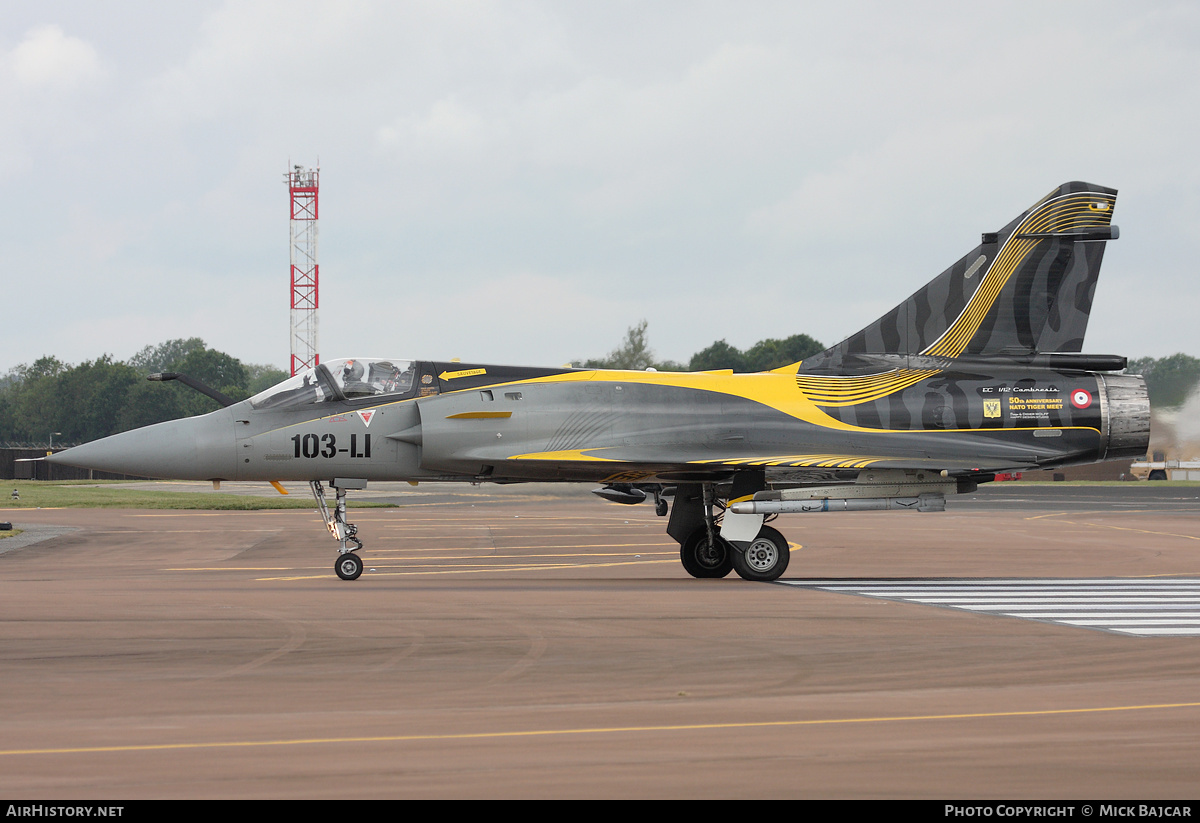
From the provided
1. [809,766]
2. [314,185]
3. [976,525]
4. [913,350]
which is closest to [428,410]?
[913,350]

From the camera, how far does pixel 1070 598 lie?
12062mm

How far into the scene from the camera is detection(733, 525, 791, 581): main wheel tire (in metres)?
Answer: 14.3

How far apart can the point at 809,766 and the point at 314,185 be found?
6605 centimetres

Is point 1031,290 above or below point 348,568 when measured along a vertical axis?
above

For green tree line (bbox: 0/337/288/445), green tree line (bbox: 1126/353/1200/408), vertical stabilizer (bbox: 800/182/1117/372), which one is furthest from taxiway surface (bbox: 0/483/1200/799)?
green tree line (bbox: 0/337/288/445)

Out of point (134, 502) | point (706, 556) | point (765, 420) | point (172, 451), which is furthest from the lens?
point (134, 502)

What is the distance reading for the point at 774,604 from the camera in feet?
36.4

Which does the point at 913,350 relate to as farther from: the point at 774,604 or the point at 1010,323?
the point at 774,604

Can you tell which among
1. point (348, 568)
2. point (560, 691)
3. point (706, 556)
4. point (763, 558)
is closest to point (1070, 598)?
point (763, 558)

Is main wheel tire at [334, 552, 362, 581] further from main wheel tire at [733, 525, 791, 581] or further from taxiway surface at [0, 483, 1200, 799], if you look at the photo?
main wheel tire at [733, 525, 791, 581]

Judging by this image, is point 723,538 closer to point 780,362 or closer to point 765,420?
point 765,420

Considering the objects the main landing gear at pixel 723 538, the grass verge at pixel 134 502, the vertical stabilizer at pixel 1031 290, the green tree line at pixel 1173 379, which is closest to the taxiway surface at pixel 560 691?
the main landing gear at pixel 723 538

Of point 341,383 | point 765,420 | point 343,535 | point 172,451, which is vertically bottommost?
point 343,535

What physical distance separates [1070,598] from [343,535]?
885 centimetres
